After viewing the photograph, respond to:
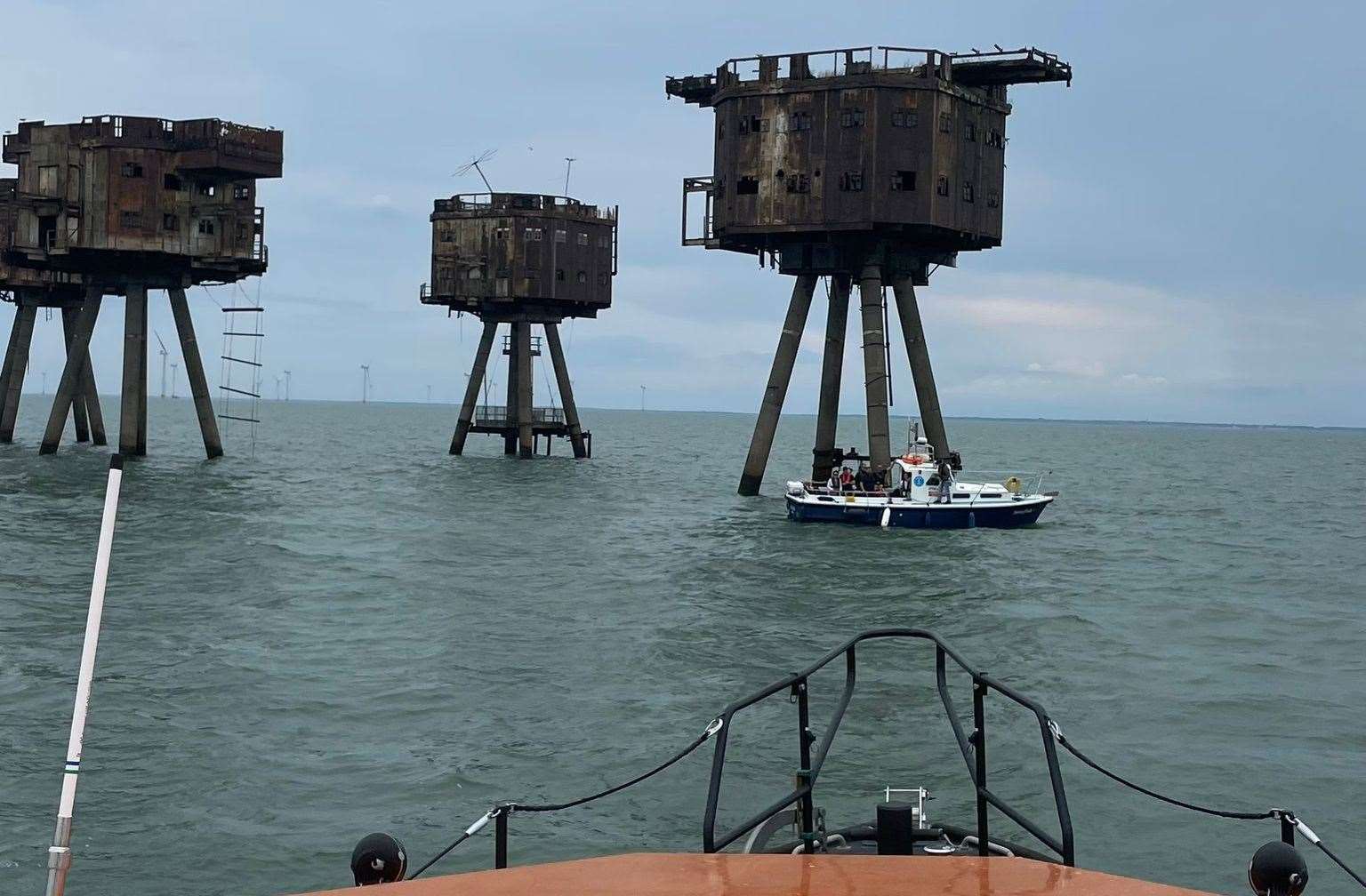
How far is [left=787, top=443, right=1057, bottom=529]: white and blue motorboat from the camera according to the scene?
47.3 m

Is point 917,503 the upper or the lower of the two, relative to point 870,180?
lower

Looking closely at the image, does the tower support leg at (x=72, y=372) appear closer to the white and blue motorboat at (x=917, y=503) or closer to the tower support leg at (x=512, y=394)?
the tower support leg at (x=512, y=394)

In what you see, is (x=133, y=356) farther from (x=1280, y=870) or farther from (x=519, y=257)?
(x=1280, y=870)

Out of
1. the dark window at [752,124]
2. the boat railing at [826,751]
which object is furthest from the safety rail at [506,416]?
the boat railing at [826,751]

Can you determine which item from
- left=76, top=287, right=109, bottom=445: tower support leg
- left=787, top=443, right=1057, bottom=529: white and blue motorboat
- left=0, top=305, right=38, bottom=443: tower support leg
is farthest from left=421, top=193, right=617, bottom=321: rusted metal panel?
left=787, top=443, right=1057, bottom=529: white and blue motorboat

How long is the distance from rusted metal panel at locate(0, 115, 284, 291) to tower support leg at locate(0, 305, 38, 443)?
20.3 meters

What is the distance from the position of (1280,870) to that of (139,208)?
61997 millimetres

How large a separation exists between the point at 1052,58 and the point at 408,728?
3974 centimetres

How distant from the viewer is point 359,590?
33.7 m

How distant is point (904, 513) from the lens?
47188mm

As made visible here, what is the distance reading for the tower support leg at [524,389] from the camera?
77375 millimetres

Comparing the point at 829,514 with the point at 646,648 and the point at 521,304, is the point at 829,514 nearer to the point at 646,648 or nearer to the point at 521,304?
the point at 646,648

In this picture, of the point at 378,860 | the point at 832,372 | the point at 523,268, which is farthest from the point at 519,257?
the point at 378,860

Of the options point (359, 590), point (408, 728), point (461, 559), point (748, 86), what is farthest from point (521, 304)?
point (408, 728)
